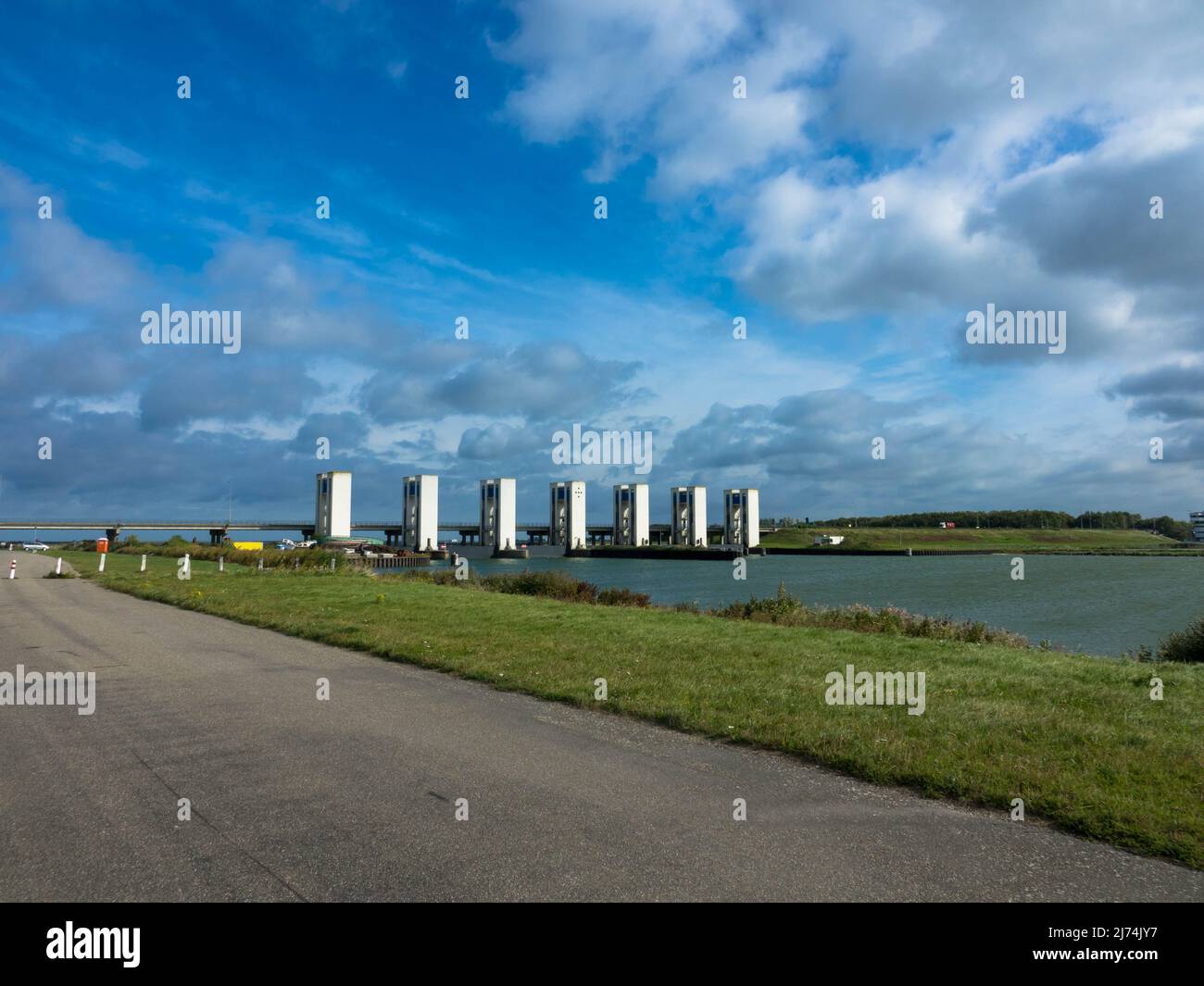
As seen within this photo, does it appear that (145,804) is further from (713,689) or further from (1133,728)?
(1133,728)

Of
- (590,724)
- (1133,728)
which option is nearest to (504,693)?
(590,724)

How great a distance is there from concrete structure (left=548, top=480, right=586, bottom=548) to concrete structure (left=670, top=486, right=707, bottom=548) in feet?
65.2

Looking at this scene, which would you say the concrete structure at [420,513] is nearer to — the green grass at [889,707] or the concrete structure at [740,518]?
the concrete structure at [740,518]

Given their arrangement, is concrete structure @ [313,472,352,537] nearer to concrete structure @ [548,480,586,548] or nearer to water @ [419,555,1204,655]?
concrete structure @ [548,480,586,548]

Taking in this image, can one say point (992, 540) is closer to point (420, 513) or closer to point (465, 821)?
point (420, 513)

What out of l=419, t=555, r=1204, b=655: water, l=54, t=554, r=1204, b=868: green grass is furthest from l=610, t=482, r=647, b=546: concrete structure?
l=54, t=554, r=1204, b=868: green grass

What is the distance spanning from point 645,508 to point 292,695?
164m

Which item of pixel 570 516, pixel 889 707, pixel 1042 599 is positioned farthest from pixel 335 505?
pixel 889 707

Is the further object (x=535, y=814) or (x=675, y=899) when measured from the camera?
(x=535, y=814)

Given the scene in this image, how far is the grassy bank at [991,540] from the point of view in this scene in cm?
15038

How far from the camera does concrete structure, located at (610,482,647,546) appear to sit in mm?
171250

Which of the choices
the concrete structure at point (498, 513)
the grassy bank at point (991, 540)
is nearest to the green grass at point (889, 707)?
the concrete structure at point (498, 513)

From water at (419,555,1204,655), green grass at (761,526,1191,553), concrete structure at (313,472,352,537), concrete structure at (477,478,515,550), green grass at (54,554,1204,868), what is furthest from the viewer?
concrete structure at (477,478,515,550)
